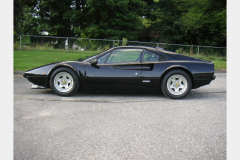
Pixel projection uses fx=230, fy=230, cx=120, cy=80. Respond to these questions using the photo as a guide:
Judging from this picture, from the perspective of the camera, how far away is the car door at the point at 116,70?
17.4 ft

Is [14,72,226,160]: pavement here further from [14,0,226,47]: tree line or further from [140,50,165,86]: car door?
[14,0,226,47]: tree line

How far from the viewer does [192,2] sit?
93.3ft

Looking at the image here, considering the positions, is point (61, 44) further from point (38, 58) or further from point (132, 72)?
point (132, 72)

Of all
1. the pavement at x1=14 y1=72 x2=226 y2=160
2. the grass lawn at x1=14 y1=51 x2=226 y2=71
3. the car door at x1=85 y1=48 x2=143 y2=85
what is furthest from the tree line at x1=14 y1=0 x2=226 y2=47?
the pavement at x1=14 y1=72 x2=226 y2=160

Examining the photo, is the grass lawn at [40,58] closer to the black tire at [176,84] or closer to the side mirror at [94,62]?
the side mirror at [94,62]

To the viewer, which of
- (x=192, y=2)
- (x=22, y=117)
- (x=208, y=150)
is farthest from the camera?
(x=192, y=2)

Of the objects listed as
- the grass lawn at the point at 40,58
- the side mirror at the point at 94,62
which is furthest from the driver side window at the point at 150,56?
the grass lawn at the point at 40,58

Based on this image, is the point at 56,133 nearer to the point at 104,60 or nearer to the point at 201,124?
the point at 201,124

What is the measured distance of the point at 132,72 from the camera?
5309 mm

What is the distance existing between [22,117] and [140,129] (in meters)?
2.00

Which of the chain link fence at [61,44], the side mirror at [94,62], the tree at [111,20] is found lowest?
the side mirror at [94,62]

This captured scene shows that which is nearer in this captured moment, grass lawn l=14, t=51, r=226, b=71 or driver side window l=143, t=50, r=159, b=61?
driver side window l=143, t=50, r=159, b=61

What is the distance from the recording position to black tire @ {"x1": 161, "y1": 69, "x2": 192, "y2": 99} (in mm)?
5211

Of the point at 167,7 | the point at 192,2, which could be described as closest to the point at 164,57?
the point at 192,2
